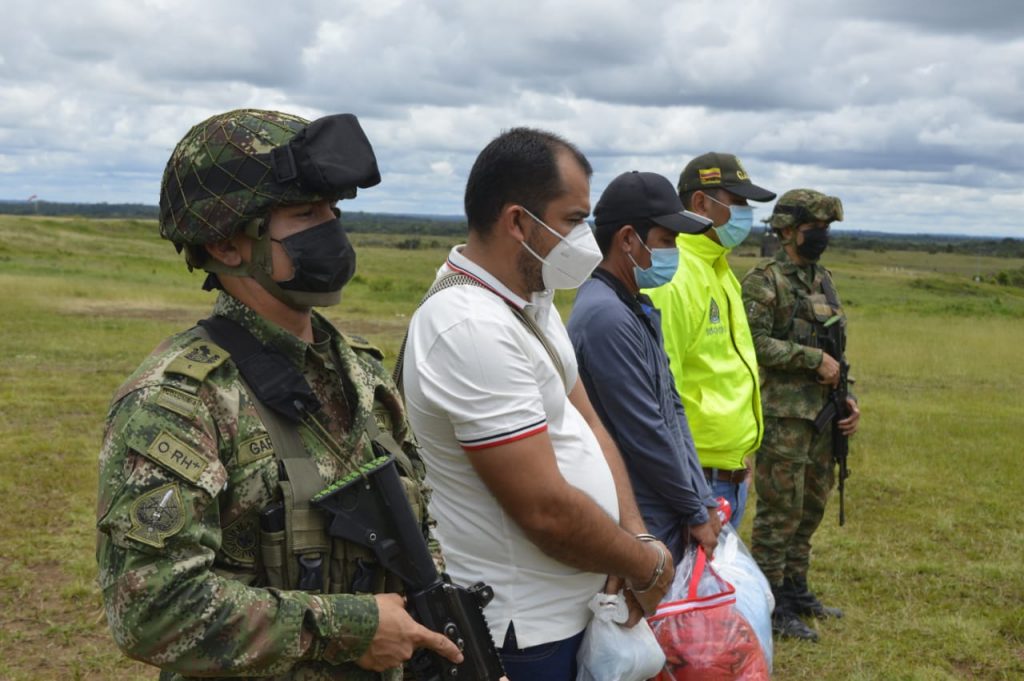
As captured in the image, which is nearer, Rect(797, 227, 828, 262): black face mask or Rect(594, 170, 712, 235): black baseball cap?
Rect(594, 170, 712, 235): black baseball cap

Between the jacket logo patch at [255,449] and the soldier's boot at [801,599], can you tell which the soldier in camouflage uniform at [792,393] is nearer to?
the soldier's boot at [801,599]

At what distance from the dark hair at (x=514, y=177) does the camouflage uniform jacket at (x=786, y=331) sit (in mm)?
2761

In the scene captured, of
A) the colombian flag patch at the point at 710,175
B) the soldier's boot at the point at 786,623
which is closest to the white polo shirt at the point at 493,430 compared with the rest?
the colombian flag patch at the point at 710,175

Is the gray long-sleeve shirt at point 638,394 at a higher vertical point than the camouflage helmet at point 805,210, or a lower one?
lower

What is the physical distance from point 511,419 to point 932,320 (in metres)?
25.5

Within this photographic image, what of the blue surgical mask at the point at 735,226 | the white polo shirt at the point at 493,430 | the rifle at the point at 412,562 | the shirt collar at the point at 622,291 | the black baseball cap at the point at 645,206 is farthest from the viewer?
the blue surgical mask at the point at 735,226

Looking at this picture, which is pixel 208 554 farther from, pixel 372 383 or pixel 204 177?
pixel 204 177

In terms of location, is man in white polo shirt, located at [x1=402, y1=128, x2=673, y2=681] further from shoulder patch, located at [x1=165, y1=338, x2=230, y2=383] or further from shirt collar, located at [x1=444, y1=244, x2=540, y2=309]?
shoulder patch, located at [x1=165, y1=338, x2=230, y2=383]

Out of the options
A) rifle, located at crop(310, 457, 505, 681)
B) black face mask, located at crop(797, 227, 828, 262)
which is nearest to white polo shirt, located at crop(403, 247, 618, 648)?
rifle, located at crop(310, 457, 505, 681)

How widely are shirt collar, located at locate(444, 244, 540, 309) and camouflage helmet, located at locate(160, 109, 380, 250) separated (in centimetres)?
72

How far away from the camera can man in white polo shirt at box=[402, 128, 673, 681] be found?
7.90ft

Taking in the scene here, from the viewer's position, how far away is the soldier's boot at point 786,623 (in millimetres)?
5133

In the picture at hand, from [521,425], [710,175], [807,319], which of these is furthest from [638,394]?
[807,319]

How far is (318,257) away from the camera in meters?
1.94
